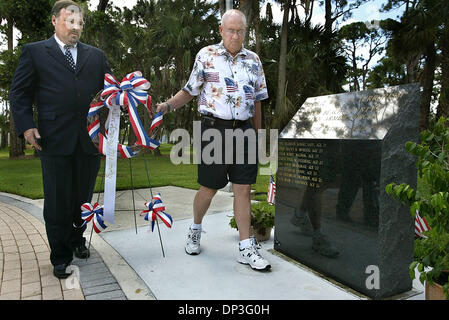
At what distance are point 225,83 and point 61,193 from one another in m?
1.50

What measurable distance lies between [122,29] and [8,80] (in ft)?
27.6

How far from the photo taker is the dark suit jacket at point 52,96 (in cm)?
228

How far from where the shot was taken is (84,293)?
2145 mm

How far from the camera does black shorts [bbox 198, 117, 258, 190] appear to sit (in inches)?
102

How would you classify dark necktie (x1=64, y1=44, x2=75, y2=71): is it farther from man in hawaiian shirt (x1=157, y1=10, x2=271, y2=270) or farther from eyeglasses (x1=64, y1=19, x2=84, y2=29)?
man in hawaiian shirt (x1=157, y1=10, x2=271, y2=270)

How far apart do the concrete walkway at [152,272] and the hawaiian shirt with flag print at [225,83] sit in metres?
1.23

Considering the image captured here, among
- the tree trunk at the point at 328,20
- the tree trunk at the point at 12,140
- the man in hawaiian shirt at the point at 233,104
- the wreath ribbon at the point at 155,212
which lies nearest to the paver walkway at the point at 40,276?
the wreath ribbon at the point at 155,212

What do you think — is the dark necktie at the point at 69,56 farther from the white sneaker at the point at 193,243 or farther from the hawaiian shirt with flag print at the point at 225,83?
the white sneaker at the point at 193,243

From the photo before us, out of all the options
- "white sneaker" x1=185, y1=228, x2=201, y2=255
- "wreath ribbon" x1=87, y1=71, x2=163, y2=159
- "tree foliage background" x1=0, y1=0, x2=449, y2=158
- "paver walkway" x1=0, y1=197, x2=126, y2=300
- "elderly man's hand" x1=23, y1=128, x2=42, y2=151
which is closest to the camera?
"paver walkway" x1=0, y1=197, x2=126, y2=300

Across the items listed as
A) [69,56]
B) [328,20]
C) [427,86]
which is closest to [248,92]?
[69,56]

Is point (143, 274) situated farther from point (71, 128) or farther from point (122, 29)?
point (122, 29)

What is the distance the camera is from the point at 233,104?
256cm

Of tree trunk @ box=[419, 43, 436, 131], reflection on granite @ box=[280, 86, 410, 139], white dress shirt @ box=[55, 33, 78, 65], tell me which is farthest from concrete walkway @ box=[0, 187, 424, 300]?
tree trunk @ box=[419, 43, 436, 131]

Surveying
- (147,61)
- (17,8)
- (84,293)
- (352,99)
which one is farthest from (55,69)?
(147,61)
